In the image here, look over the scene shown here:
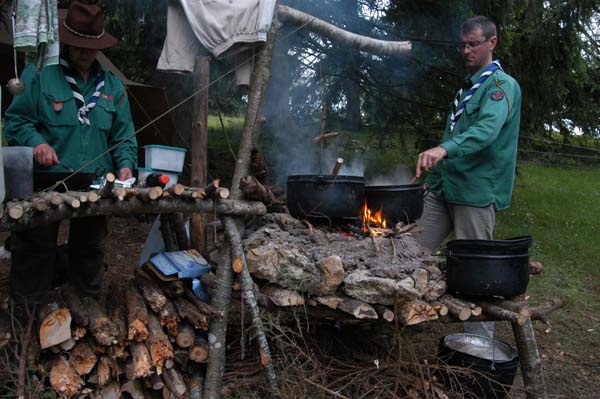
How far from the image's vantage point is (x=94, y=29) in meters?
3.57

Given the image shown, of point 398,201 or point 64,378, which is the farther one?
point 398,201

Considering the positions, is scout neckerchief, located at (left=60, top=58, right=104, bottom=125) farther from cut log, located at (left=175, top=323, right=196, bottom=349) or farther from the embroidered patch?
the embroidered patch

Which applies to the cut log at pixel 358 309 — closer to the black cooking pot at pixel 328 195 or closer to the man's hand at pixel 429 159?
the black cooking pot at pixel 328 195

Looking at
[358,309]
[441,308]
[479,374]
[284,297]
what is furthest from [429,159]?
[479,374]

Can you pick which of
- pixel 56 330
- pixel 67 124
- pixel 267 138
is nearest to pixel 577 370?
pixel 56 330

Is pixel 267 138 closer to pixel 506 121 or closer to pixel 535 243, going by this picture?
pixel 535 243

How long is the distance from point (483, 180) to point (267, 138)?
224 inches

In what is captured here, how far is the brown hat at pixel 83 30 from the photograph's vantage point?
3.48 meters

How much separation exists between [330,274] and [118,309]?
1405 millimetres

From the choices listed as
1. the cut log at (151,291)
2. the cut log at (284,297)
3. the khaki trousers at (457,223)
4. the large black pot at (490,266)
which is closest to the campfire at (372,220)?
the khaki trousers at (457,223)

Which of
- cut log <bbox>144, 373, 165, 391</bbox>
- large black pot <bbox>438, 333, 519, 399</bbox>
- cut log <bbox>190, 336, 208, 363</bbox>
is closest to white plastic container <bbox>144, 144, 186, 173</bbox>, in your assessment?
cut log <bbox>190, 336, 208, 363</bbox>

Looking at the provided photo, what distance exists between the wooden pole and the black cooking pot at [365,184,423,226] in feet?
4.71

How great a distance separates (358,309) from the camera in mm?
3256

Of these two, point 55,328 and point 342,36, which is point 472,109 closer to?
point 342,36
